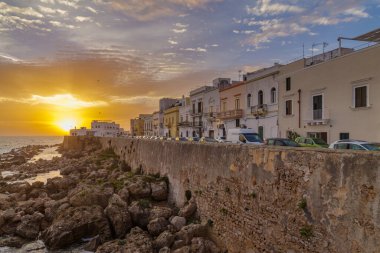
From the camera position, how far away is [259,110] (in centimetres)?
3080

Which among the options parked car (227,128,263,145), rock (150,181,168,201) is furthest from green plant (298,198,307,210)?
parked car (227,128,263,145)

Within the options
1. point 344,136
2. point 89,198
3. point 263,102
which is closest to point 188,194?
point 89,198

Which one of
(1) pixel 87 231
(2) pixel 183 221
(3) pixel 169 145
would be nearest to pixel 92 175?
(3) pixel 169 145

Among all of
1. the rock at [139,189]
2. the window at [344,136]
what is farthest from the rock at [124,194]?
the window at [344,136]

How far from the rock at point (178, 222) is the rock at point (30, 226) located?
285 inches

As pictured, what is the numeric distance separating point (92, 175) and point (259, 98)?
18.9 meters

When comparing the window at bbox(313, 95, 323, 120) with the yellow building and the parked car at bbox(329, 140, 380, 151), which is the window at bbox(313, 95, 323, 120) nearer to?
the parked car at bbox(329, 140, 380, 151)

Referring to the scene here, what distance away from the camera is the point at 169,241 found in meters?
12.7

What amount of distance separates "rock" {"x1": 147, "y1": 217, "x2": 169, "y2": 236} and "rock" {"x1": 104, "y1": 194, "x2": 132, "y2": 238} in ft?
3.95

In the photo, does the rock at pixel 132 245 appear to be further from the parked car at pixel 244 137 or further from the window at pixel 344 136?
the window at pixel 344 136

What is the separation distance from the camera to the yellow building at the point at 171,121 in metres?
56.2

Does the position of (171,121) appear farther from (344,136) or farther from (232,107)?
(344,136)

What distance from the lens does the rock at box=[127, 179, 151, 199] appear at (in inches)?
715

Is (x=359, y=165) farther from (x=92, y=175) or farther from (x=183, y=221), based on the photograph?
(x=92, y=175)
